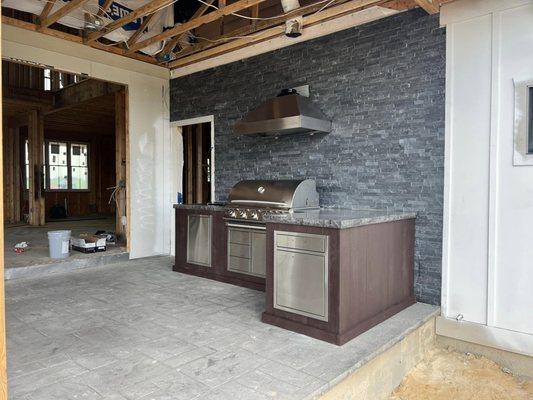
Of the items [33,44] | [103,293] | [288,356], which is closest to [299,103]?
[288,356]

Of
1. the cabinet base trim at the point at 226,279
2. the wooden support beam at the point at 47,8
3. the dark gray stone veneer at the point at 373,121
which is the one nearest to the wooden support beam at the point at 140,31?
the wooden support beam at the point at 47,8

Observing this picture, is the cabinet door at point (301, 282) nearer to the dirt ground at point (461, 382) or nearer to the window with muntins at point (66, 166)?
the dirt ground at point (461, 382)

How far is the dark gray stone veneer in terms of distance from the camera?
3420 mm

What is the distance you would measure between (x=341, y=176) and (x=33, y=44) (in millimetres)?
3865

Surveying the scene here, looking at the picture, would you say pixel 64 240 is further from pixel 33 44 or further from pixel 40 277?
pixel 33 44

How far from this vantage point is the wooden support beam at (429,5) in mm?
3127

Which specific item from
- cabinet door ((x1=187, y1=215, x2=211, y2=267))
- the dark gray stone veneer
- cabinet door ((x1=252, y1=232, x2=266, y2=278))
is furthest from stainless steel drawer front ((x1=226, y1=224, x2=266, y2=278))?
the dark gray stone veneer

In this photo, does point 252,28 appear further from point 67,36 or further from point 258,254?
point 258,254

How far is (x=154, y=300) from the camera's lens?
140 inches

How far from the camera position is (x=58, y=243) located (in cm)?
480

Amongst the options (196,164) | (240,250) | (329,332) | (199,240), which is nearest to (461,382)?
(329,332)

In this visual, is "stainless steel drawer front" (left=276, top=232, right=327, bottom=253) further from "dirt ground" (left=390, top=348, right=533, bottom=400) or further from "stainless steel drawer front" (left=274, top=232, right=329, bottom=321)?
"dirt ground" (left=390, top=348, right=533, bottom=400)

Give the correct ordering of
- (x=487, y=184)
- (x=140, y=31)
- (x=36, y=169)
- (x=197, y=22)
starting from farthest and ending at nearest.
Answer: (x=36, y=169), (x=140, y=31), (x=197, y=22), (x=487, y=184)

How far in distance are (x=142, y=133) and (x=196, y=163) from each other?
1787 mm
